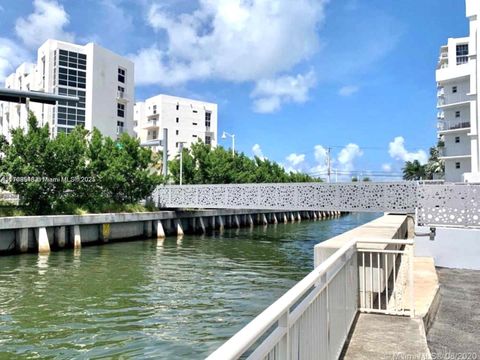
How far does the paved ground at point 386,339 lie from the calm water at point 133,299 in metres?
3.61

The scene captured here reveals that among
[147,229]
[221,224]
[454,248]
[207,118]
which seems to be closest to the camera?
[454,248]

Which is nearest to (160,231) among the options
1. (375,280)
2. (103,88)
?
(375,280)

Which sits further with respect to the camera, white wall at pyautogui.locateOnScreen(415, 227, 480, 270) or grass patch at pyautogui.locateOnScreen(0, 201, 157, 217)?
grass patch at pyautogui.locateOnScreen(0, 201, 157, 217)

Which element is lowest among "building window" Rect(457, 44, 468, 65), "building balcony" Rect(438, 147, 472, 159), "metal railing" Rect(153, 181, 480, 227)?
"metal railing" Rect(153, 181, 480, 227)

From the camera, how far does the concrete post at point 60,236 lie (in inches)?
916

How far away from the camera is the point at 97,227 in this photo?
2597 centimetres

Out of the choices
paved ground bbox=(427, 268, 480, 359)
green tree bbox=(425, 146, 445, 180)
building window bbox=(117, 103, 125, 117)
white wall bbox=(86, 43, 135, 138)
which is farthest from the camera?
green tree bbox=(425, 146, 445, 180)

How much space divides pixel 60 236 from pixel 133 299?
43.6 feet

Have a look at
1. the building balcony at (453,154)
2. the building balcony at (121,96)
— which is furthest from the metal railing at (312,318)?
the building balcony at (121,96)

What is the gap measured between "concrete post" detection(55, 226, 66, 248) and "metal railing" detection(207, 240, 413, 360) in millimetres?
20818

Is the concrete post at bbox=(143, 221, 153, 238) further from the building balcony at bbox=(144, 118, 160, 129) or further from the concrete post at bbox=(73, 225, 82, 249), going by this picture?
the building balcony at bbox=(144, 118, 160, 129)

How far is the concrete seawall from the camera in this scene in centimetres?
2125

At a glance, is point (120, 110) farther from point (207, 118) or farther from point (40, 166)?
point (40, 166)

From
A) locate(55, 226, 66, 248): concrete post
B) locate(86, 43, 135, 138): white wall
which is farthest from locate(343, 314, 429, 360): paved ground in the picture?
locate(86, 43, 135, 138): white wall
